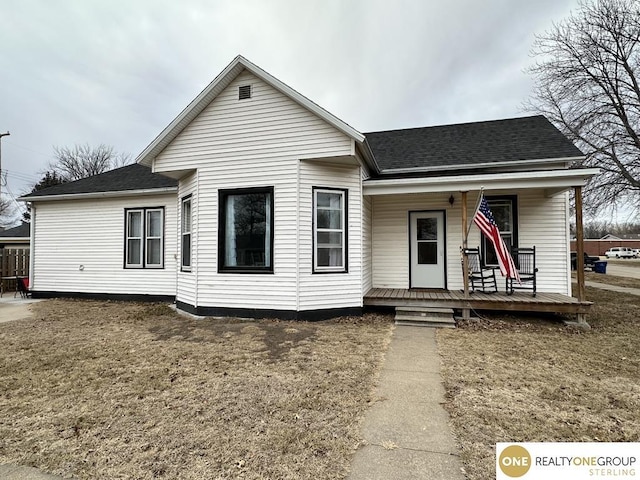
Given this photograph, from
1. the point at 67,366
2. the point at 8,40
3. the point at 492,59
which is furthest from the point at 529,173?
the point at 8,40

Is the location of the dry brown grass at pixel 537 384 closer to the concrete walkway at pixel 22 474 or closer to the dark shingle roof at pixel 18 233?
the concrete walkway at pixel 22 474

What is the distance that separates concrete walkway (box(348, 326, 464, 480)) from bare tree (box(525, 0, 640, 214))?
526 inches

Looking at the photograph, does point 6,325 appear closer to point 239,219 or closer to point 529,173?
point 239,219

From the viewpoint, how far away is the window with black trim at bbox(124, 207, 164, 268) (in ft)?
32.4

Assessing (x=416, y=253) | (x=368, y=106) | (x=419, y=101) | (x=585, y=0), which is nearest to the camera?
(x=416, y=253)

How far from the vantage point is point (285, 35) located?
12562 mm

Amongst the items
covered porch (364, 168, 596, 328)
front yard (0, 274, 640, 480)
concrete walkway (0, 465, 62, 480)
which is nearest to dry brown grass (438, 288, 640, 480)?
front yard (0, 274, 640, 480)

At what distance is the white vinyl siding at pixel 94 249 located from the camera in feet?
32.1

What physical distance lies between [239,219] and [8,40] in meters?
15.7

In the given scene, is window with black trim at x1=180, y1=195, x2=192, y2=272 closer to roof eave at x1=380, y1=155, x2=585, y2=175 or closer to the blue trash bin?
roof eave at x1=380, y1=155, x2=585, y2=175

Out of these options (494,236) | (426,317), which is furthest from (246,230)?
(494,236)

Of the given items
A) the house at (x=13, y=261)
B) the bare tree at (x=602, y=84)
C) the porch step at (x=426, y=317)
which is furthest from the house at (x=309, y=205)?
the house at (x=13, y=261)

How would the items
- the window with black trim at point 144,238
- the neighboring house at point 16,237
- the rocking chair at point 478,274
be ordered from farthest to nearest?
1. the neighboring house at point 16,237
2. the window with black trim at point 144,238
3. the rocking chair at point 478,274

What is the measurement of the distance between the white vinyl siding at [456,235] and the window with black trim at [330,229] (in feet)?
6.41
